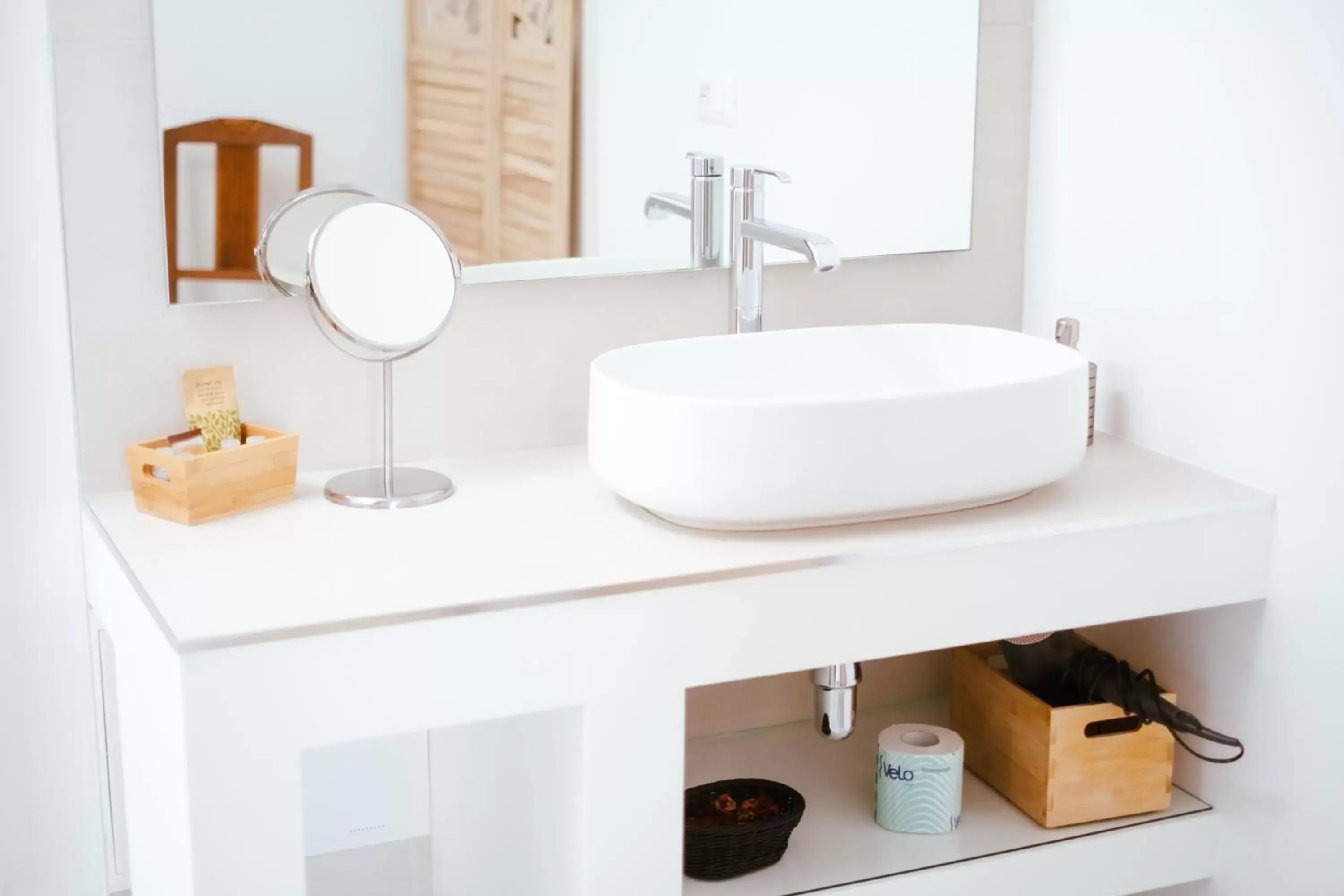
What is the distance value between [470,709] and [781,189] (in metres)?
0.91

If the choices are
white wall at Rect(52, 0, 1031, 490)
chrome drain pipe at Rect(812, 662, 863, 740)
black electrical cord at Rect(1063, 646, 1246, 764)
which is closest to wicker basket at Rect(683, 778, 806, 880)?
chrome drain pipe at Rect(812, 662, 863, 740)

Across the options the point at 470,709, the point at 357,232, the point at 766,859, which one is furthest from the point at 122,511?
the point at 766,859

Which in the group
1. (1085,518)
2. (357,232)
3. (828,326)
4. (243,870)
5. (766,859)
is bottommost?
(766,859)

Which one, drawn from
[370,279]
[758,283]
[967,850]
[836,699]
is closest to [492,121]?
[370,279]

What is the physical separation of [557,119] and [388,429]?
1.45 ft

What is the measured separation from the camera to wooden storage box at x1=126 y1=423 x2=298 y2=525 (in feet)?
5.51

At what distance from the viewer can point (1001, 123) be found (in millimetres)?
2168

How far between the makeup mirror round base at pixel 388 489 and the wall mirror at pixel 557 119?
0.82 ft

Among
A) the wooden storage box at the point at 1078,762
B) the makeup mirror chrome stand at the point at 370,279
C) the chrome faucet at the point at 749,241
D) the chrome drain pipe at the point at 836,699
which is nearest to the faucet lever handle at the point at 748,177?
the chrome faucet at the point at 749,241

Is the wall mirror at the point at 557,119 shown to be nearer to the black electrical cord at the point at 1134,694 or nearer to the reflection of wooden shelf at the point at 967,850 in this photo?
the black electrical cord at the point at 1134,694

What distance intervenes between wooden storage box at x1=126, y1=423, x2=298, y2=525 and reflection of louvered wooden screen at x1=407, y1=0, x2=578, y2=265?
347 mm

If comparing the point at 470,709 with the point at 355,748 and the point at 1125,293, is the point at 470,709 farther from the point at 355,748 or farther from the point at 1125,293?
the point at 1125,293

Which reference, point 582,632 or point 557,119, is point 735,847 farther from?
point 557,119

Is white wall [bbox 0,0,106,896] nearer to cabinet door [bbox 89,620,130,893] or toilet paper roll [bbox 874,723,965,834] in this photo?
cabinet door [bbox 89,620,130,893]
